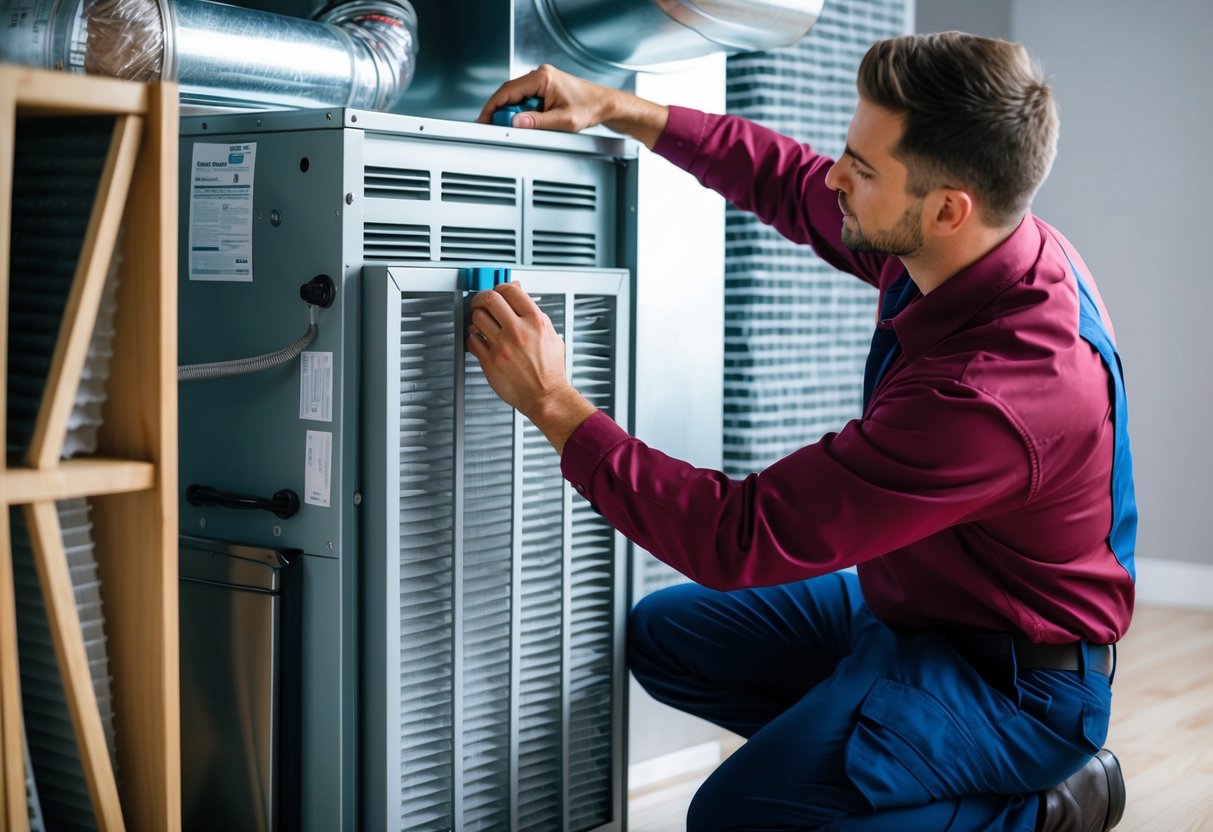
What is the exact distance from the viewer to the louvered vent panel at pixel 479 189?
5.51 feet

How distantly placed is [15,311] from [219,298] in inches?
14.1

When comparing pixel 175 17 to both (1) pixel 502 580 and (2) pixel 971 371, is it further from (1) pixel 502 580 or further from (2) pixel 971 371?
(2) pixel 971 371

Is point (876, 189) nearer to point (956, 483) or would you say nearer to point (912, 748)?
point (956, 483)

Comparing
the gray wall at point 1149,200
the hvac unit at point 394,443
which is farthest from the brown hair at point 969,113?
the gray wall at point 1149,200

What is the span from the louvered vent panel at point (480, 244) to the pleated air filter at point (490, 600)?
0.09 m

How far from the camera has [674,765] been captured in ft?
7.79

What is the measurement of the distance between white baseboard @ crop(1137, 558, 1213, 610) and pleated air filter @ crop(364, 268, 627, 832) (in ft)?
8.33

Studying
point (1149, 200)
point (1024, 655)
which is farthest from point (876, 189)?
point (1149, 200)

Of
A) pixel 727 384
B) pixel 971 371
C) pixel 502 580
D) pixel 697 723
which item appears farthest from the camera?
pixel 727 384

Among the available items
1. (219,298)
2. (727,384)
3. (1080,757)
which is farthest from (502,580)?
(727,384)

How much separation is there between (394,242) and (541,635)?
561mm

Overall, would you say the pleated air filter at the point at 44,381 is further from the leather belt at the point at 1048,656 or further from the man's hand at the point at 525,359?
the leather belt at the point at 1048,656

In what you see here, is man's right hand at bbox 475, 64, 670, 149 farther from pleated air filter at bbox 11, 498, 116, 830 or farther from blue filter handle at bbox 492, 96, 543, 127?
pleated air filter at bbox 11, 498, 116, 830

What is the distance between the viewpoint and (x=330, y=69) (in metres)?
1.88
